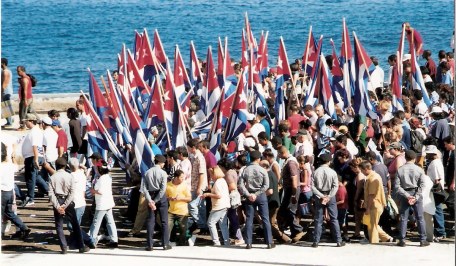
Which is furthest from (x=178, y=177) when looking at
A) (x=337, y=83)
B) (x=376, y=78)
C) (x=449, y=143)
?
(x=376, y=78)

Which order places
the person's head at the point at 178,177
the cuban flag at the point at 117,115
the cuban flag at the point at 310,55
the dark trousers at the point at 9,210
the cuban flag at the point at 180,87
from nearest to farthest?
1. the person's head at the point at 178,177
2. the dark trousers at the point at 9,210
3. the cuban flag at the point at 117,115
4. the cuban flag at the point at 180,87
5. the cuban flag at the point at 310,55

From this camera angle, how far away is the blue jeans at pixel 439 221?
2309 cm

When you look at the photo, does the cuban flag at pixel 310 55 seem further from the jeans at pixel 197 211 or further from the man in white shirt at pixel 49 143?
the jeans at pixel 197 211

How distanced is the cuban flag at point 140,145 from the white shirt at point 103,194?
81 centimetres

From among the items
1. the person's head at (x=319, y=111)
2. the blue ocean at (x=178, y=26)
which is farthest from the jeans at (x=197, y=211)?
the blue ocean at (x=178, y=26)

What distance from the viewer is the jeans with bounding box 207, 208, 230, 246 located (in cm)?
2289

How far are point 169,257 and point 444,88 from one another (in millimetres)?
8210

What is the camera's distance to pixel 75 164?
2281 cm

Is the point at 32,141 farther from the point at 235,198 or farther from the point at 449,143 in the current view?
the point at 449,143

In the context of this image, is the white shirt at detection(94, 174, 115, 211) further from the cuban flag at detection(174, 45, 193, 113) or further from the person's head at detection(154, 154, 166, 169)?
the cuban flag at detection(174, 45, 193, 113)

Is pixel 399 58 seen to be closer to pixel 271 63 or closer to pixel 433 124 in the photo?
pixel 433 124

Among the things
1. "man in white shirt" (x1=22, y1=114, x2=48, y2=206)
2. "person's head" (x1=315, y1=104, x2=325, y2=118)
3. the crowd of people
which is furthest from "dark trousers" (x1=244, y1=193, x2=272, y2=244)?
"man in white shirt" (x1=22, y1=114, x2=48, y2=206)

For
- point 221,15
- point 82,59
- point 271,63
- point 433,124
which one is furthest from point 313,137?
point 221,15

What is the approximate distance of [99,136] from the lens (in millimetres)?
24922
